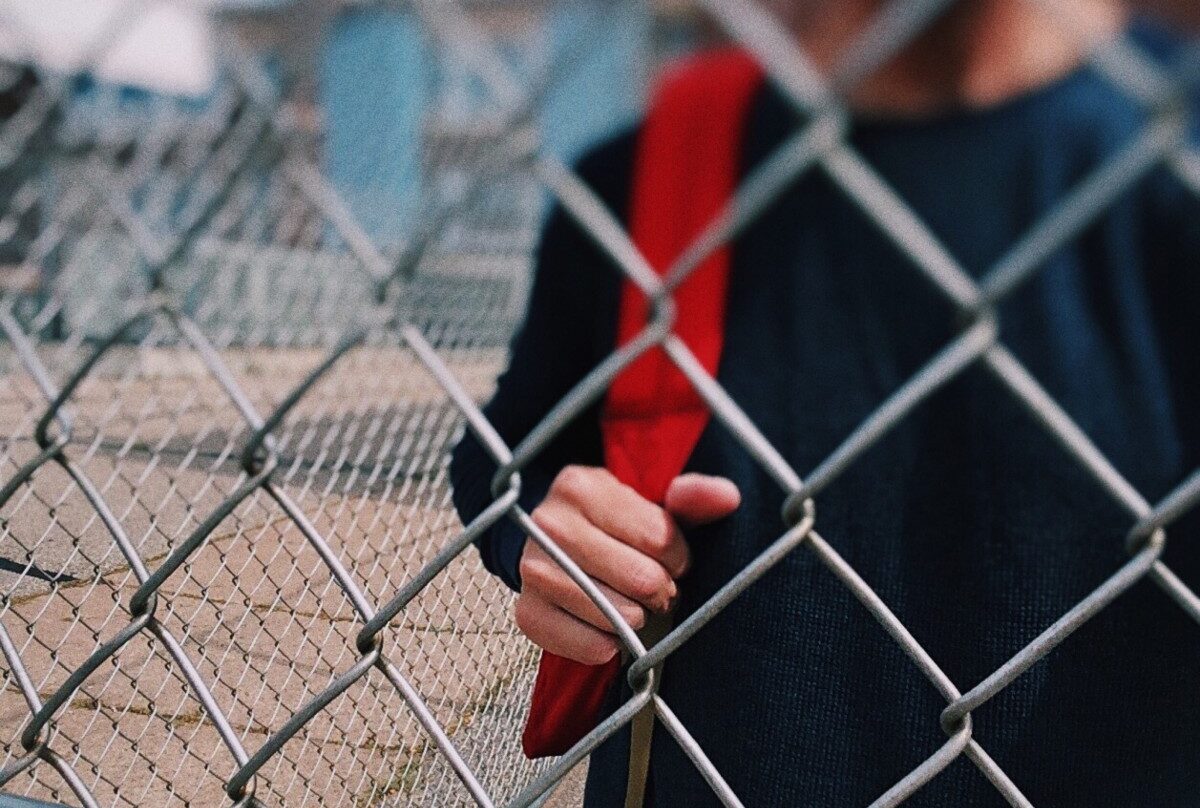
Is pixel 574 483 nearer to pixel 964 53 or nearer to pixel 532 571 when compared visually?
pixel 532 571

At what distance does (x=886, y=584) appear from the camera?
0.70 metres

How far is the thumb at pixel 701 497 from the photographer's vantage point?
0.66m

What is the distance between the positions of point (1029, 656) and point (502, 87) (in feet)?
1.65

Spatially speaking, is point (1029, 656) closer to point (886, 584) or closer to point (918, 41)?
point (886, 584)

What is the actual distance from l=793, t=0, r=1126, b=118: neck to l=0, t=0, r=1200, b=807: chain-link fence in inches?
0.8

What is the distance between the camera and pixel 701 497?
0.66 m

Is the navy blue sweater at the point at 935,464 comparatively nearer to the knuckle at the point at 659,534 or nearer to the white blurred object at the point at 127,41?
the knuckle at the point at 659,534

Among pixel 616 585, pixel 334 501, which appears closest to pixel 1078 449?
pixel 616 585

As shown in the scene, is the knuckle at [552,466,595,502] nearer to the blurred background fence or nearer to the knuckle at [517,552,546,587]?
the knuckle at [517,552,546,587]

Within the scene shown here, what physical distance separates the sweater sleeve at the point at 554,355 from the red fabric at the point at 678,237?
0.13ft

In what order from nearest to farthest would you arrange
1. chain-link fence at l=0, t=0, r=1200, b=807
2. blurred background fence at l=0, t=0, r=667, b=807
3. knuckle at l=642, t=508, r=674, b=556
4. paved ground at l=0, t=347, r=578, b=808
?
chain-link fence at l=0, t=0, r=1200, b=807, blurred background fence at l=0, t=0, r=667, b=807, knuckle at l=642, t=508, r=674, b=556, paved ground at l=0, t=347, r=578, b=808

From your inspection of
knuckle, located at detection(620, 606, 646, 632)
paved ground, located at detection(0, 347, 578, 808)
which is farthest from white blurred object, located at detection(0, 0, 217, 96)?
paved ground, located at detection(0, 347, 578, 808)

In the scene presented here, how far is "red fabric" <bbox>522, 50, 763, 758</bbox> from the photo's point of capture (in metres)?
0.61

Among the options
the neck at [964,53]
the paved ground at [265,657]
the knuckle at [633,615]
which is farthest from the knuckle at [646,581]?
the paved ground at [265,657]
